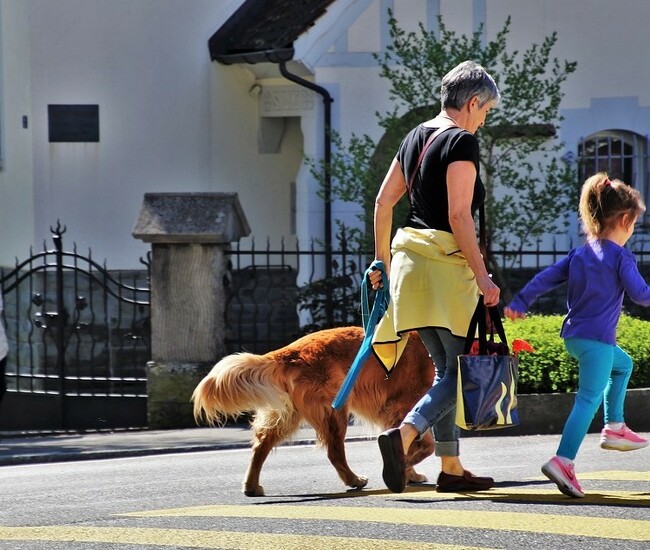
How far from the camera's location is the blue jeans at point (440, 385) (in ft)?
23.5

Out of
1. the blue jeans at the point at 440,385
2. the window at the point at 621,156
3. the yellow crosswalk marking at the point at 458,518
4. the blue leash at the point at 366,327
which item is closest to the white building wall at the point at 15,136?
the window at the point at 621,156

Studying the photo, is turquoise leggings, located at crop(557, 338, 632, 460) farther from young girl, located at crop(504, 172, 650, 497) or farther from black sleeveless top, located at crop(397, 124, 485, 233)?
black sleeveless top, located at crop(397, 124, 485, 233)

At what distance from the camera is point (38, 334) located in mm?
18812

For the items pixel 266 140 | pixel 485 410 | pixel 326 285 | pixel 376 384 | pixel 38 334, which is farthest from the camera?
pixel 266 140

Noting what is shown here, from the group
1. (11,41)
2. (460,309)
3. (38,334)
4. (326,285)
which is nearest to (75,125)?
→ (11,41)

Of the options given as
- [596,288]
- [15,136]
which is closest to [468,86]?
[596,288]

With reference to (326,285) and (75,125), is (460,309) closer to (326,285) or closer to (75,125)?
(326,285)

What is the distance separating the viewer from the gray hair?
7262 mm

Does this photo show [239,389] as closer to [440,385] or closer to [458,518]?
[440,385]

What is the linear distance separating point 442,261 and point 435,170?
1.39 feet

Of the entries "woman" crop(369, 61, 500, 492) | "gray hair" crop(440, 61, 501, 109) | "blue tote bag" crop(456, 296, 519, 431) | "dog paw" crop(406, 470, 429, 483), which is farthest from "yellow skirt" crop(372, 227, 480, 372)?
"dog paw" crop(406, 470, 429, 483)

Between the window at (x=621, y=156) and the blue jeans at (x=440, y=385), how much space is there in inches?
475

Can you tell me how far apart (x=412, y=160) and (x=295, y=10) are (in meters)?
12.0

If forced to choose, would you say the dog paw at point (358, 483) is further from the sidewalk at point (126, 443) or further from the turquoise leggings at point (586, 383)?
the sidewalk at point (126, 443)
